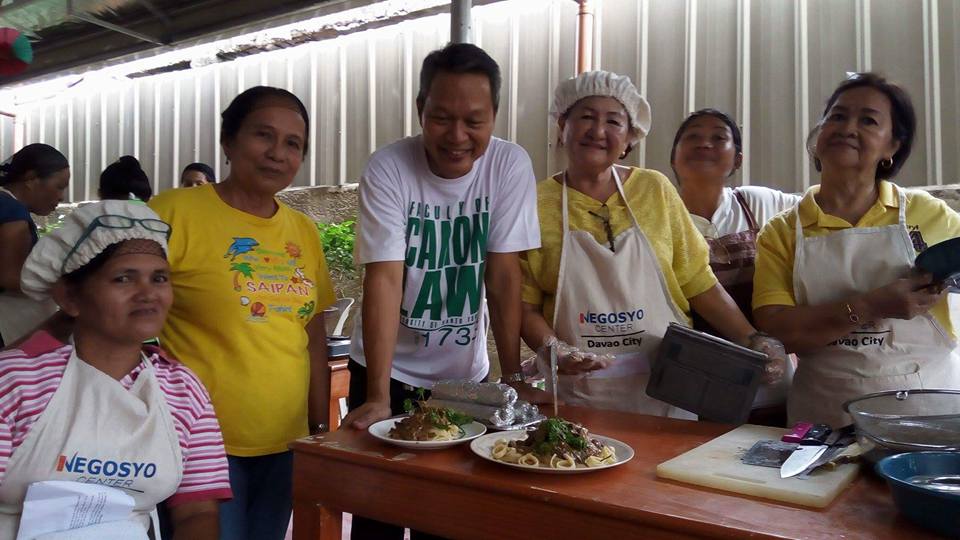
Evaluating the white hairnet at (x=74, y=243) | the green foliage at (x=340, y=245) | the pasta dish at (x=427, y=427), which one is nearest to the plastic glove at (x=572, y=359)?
the pasta dish at (x=427, y=427)

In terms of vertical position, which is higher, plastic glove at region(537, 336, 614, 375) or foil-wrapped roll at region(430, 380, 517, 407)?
plastic glove at region(537, 336, 614, 375)

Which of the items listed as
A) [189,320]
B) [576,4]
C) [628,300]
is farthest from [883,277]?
[576,4]

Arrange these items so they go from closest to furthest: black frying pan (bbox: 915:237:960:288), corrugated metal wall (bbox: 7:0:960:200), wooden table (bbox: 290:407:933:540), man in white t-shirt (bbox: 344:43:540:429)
A: wooden table (bbox: 290:407:933:540) → black frying pan (bbox: 915:237:960:288) → man in white t-shirt (bbox: 344:43:540:429) → corrugated metal wall (bbox: 7:0:960:200)

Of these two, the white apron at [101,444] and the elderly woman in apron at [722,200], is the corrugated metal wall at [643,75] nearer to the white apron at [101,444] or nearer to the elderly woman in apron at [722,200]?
the elderly woman in apron at [722,200]

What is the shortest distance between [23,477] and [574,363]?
4.28ft

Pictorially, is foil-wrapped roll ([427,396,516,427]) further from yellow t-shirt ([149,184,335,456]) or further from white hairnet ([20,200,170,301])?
white hairnet ([20,200,170,301])

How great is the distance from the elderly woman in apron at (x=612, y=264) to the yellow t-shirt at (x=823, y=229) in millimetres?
153

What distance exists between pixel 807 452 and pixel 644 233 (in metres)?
0.92

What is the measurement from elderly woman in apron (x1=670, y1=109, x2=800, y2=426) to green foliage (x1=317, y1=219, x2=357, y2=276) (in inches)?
166

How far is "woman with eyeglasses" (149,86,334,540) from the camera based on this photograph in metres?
1.92

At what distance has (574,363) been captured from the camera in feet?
6.35

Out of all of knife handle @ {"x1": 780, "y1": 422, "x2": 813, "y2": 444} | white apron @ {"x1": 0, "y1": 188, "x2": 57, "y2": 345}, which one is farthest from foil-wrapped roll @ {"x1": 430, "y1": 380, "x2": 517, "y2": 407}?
white apron @ {"x1": 0, "y1": 188, "x2": 57, "y2": 345}

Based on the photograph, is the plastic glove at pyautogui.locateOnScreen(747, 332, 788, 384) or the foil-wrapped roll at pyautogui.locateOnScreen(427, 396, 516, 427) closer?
the foil-wrapped roll at pyautogui.locateOnScreen(427, 396, 516, 427)

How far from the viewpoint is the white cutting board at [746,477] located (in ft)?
4.07
